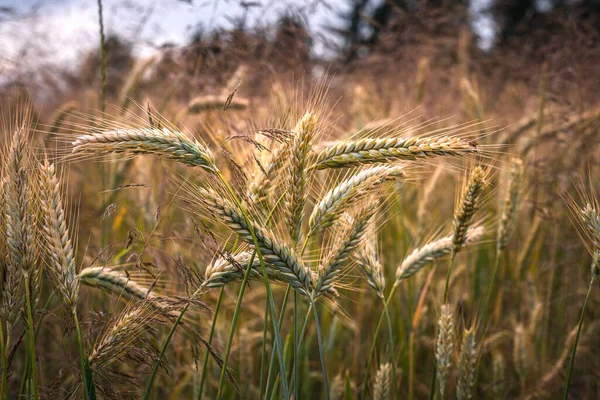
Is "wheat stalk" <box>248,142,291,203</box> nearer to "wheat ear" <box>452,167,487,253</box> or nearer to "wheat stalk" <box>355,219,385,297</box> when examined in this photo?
"wheat stalk" <box>355,219,385,297</box>

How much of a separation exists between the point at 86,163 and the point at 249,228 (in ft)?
14.3

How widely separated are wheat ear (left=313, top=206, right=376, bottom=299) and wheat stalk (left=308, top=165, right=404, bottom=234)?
0.24 feet

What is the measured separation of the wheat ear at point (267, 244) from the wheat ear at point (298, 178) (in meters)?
0.06

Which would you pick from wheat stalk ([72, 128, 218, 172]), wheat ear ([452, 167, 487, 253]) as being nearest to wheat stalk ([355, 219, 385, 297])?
wheat ear ([452, 167, 487, 253])

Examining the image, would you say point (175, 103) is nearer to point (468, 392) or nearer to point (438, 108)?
point (438, 108)

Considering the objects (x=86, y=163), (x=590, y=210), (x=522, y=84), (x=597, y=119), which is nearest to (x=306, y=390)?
(x=590, y=210)

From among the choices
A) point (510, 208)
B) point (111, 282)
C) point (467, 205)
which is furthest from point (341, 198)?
point (510, 208)

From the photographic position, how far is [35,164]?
144 centimetres

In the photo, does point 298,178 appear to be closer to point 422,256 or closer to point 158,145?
point 158,145

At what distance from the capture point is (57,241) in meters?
1.18

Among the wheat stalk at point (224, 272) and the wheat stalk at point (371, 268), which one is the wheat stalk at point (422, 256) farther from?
the wheat stalk at point (224, 272)

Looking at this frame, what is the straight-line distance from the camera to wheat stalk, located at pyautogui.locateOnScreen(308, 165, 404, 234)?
1.26 meters

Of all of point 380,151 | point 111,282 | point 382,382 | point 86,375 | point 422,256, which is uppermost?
point 380,151

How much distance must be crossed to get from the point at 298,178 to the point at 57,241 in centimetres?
61
